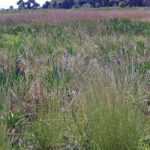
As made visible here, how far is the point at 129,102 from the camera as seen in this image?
194 centimetres

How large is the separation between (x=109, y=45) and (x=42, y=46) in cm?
124

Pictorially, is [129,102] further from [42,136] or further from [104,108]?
[42,136]

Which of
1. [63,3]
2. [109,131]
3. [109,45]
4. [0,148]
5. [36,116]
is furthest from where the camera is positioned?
[63,3]

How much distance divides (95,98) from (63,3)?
51.0m

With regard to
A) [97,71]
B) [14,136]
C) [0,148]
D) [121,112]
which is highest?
[97,71]

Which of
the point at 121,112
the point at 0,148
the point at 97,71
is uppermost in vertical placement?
the point at 97,71

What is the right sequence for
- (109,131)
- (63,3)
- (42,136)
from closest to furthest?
→ (109,131)
(42,136)
(63,3)

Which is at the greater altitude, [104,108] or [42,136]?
[104,108]

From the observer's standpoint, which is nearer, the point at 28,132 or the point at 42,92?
the point at 28,132

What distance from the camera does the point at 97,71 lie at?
2162 millimetres

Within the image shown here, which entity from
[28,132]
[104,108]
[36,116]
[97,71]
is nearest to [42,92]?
[36,116]

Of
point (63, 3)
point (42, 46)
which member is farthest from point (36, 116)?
point (63, 3)

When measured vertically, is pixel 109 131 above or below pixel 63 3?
below

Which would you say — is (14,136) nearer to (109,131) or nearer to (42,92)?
(42,92)
